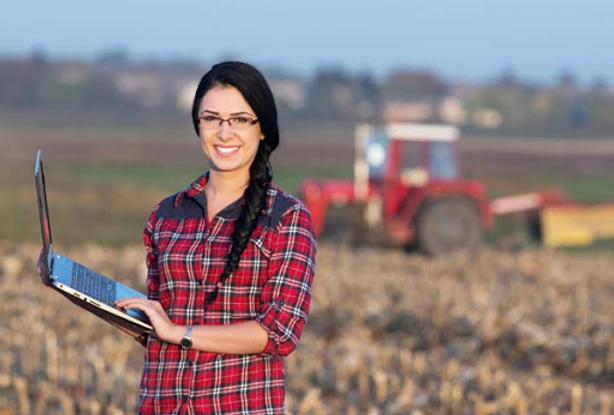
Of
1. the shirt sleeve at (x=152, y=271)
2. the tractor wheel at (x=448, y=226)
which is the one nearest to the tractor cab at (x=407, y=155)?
the tractor wheel at (x=448, y=226)

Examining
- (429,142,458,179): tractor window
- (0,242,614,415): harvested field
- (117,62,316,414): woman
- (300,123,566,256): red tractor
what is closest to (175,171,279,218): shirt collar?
(117,62,316,414): woman

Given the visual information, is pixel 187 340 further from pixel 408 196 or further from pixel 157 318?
pixel 408 196

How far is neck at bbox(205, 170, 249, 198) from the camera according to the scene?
3.25 m

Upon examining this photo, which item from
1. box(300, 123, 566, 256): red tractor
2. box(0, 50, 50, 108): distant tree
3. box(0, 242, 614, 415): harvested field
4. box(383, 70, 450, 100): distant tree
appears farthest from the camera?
box(383, 70, 450, 100): distant tree

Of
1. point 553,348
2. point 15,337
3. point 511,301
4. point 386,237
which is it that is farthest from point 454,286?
point 386,237

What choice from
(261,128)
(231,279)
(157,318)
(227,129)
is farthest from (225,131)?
(157,318)

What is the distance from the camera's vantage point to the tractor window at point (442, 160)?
16.2 m

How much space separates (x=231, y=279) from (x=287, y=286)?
5.7 inches

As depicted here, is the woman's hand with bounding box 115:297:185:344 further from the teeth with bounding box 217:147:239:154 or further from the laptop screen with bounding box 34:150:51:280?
the teeth with bounding box 217:147:239:154

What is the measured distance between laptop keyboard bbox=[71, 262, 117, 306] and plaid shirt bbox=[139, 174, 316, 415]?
17cm

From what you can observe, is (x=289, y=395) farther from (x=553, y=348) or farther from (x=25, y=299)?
(x=25, y=299)

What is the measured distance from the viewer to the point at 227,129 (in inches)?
125

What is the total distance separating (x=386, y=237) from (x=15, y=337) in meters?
8.61

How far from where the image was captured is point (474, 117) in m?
80.8
